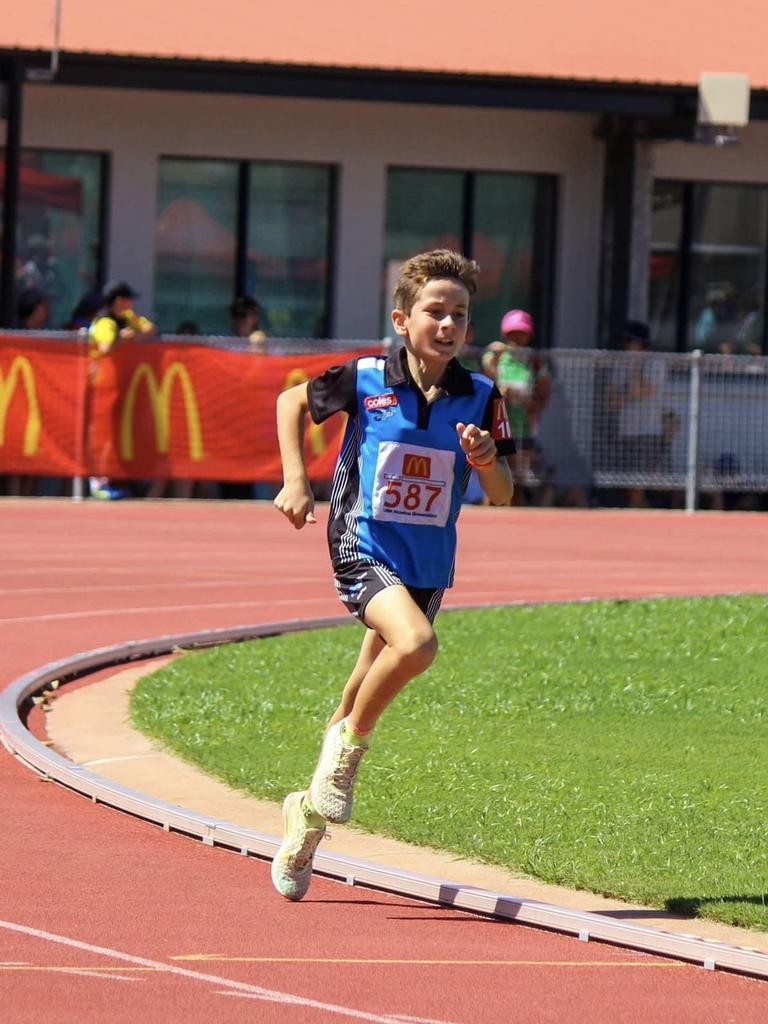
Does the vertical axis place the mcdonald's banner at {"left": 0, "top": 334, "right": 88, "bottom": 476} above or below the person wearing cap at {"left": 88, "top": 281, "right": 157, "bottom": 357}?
below

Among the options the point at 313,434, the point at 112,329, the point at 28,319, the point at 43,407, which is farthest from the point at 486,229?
the point at 43,407

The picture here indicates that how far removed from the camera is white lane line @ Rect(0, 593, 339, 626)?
13.4m

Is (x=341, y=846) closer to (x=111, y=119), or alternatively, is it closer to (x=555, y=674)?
(x=555, y=674)

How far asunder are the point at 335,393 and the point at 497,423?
0.52 m

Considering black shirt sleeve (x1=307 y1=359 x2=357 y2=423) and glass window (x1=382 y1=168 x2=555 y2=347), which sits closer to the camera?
black shirt sleeve (x1=307 y1=359 x2=357 y2=423)

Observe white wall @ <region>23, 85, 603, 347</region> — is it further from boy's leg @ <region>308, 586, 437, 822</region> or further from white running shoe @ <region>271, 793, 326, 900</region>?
white running shoe @ <region>271, 793, 326, 900</region>

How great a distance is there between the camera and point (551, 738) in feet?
31.5

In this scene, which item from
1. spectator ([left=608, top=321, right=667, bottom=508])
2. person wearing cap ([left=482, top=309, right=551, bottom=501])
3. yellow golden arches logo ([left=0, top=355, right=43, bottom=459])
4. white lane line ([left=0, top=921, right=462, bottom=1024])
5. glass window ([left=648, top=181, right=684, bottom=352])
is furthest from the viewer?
glass window ([left=648, top=181, right=684, bottom=352])

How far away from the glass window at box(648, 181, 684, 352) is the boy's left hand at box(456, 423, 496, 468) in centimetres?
2121

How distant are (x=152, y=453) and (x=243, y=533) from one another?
9.51 feet

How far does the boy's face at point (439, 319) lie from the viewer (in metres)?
6.79

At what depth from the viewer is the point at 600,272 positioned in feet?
89.2

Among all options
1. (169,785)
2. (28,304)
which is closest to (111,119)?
(28,304)

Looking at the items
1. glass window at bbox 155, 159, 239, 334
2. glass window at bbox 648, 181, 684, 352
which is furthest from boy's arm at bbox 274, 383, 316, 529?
glass window at bbox 648, 181, 684, 352
